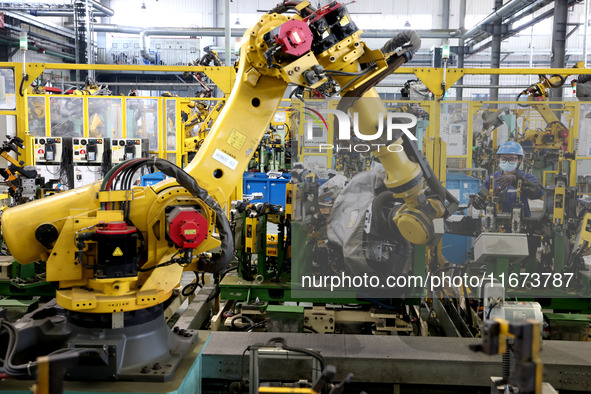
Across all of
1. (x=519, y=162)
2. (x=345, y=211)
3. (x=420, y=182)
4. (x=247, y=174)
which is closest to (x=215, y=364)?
(x=345, y=211)

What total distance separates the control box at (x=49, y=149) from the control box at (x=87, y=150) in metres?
0.28

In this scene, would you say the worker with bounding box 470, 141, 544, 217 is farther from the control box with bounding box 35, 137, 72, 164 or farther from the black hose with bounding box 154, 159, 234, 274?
the control box with bounding box 35, 137, 72, 164

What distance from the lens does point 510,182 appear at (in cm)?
476

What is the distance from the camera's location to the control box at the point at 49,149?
9289mm

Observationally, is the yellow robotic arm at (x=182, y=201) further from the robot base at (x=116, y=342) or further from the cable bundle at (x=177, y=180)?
the robot base at (x=116, y=342)

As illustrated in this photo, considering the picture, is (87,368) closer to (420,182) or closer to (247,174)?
(420,182)

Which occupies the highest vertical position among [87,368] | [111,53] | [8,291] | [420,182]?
[111,53]

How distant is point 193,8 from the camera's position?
2600cm

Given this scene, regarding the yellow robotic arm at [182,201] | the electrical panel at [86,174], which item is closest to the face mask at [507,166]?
the yellow robotic arm at [182,201]

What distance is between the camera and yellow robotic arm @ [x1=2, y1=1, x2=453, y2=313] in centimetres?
288

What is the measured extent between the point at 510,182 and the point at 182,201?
3.16 meters

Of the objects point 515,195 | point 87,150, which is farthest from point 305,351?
point 87,150

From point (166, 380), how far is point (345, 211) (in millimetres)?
2401

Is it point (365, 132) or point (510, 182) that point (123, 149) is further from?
point (510, 182)
